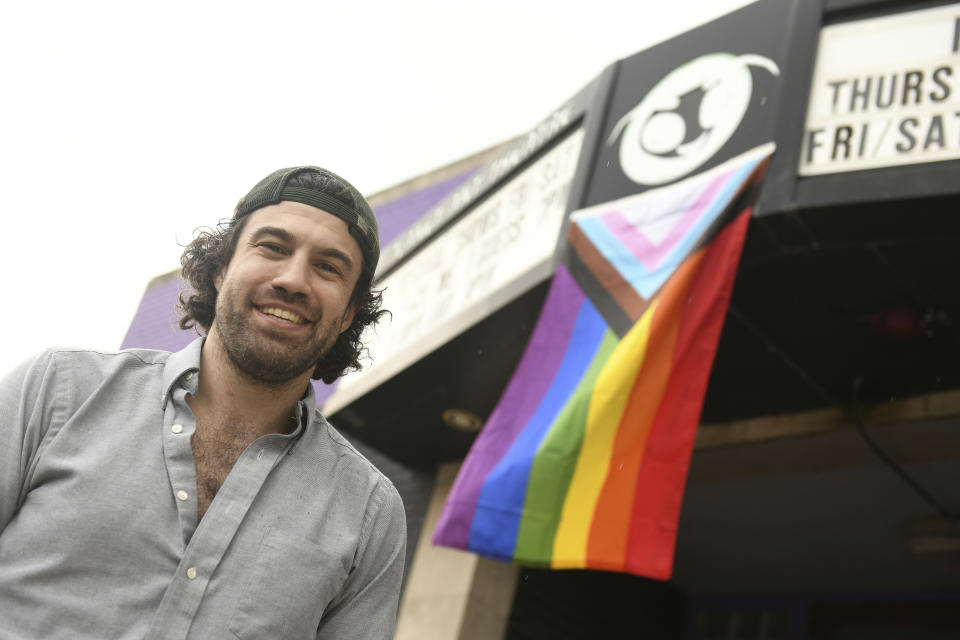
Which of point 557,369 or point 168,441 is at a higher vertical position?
point 557,369

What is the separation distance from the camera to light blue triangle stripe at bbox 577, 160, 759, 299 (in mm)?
5008

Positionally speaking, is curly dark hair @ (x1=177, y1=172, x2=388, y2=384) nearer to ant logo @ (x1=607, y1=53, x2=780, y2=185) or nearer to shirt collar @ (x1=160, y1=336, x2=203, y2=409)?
shirt collar @ (x1=160, y1=336, x2=203, y2=409)

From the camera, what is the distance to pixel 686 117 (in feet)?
18.6

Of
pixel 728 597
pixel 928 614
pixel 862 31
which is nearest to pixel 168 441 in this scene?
pixel 862 31

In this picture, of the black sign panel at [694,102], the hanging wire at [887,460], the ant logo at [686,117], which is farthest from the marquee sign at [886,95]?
the hanging wire at [887,460]

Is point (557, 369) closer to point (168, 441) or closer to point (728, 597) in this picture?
point (168, 441)

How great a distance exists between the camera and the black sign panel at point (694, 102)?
530cm

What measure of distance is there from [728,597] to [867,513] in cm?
200

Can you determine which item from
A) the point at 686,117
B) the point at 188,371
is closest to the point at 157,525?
the point at 188,371

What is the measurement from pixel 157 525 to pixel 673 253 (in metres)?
3.54

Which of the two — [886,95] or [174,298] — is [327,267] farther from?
[174,298]

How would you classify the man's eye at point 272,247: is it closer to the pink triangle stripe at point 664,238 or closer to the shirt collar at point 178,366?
the shirt collar at point 178,366

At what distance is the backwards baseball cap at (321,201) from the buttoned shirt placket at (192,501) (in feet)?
1.41

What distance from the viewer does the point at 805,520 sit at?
7914mm
